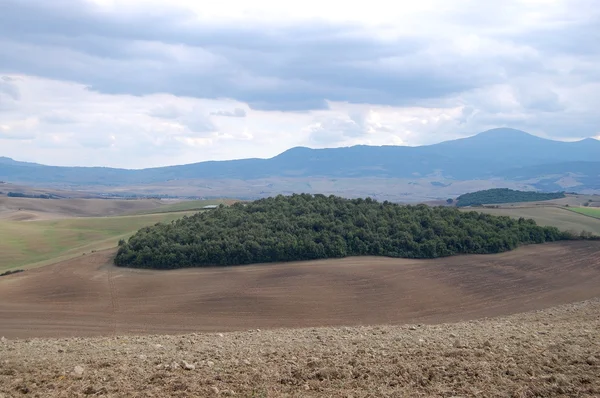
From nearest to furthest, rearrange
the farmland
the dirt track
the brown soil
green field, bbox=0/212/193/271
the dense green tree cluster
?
the farmland < the dirt track < green field, bbox=0/212/193/271 < the dense green tree cluster < the brown soil

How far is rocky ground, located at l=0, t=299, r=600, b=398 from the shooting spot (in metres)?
10.4

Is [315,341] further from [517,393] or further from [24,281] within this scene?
[24,281]

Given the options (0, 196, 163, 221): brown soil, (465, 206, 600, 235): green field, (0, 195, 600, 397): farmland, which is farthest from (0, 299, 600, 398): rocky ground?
(0, 196, 163, 221): brown soil

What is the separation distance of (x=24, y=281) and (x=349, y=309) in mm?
21036

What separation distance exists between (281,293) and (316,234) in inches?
384

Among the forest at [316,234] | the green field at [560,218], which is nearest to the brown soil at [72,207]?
the forest at [316,234]

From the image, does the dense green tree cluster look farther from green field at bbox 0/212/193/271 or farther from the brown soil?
the brown soil

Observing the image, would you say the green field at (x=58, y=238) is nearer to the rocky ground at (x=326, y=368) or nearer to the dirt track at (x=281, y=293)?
the dirt track at (x=281, y=293)

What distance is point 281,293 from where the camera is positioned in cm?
3319

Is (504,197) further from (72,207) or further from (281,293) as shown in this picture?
(281,293)

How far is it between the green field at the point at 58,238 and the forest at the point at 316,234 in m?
11.9

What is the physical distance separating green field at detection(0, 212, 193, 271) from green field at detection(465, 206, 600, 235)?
4593cm

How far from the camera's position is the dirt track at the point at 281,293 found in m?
28.7

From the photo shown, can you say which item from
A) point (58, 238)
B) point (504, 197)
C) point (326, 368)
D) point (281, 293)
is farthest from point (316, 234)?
point (504, 197)
